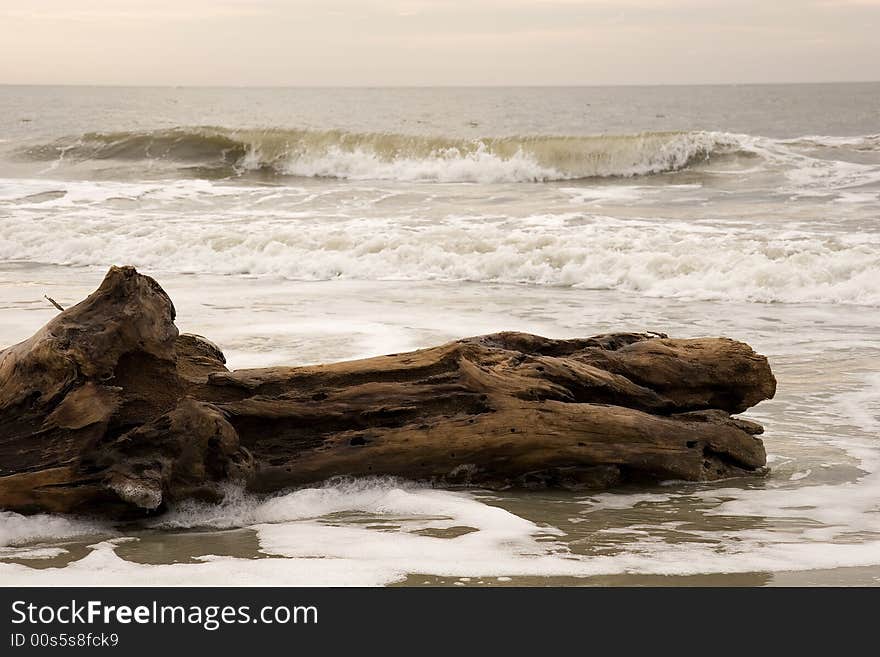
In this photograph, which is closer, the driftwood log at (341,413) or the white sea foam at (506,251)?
the driftwood log at (341,413)

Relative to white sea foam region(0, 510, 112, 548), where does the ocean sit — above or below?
above

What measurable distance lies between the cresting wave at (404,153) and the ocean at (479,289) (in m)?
0.08

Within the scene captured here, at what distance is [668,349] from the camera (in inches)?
203

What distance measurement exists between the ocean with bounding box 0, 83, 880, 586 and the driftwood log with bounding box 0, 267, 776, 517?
0.41ft

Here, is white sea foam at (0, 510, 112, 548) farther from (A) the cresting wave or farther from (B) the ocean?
(A) the cresting wave

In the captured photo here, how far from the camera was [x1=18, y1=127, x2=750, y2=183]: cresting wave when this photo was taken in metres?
26.3

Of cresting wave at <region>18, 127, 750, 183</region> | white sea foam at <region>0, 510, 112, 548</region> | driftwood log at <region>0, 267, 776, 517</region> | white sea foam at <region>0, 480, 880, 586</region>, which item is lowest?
white sea foam at <region>0, 510, 112, 548</region>

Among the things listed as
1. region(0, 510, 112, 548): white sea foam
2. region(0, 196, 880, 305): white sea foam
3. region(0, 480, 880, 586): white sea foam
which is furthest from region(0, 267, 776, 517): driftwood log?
region(0, 196, 880, 305): white sea foam

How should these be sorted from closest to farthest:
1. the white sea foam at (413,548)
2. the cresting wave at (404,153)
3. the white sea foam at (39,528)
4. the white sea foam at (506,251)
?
the white sea foam at (413,548) → the white sea foam at (39,528) → the white sea foam at (506,251) → the cresting wave at (404,153)

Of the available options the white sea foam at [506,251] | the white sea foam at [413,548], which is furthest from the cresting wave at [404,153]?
the white sea foam at [413,548]

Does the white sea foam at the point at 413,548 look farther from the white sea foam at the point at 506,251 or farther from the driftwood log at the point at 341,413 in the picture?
the white sea foam at the point at 506,251

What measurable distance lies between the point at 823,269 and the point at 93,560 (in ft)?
30.6

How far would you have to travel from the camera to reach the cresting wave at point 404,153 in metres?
26.3
